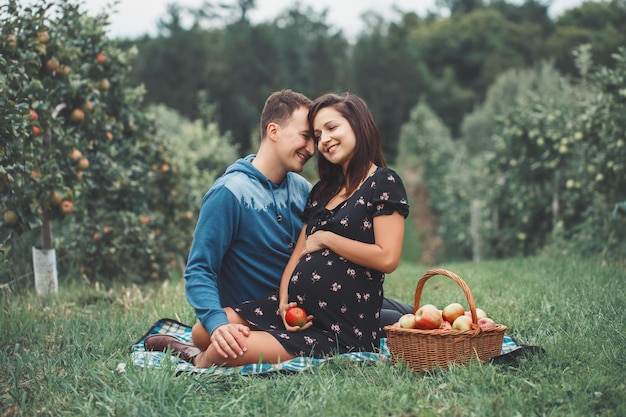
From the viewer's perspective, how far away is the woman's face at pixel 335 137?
11.8 ft

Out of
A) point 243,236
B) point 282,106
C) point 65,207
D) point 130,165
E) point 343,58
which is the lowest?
point 243,236

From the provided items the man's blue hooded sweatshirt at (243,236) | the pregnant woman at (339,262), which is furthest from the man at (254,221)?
the pregnant woman at (339,262)

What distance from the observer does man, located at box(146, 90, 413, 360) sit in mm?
3660

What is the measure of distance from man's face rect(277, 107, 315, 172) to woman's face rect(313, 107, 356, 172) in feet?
0.67

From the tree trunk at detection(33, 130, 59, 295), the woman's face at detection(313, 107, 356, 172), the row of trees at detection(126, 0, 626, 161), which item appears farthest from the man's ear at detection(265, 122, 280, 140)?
the row of trees at detection(126, 0, 626, 161)

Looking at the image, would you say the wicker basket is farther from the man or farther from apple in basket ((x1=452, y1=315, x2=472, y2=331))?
the man

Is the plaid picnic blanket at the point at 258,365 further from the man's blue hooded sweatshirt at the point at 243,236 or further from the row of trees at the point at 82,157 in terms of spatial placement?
the row of trees at the point at 82,157

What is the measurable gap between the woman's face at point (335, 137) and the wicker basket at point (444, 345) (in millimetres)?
949

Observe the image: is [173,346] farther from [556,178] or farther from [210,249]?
[556,178]

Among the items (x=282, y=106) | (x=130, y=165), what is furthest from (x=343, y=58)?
(x=282, y=106)

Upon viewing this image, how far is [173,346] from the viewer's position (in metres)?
3.76

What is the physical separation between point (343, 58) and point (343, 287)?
140 feet

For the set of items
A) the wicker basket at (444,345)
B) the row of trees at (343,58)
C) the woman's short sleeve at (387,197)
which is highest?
the row of trees at (343,58)

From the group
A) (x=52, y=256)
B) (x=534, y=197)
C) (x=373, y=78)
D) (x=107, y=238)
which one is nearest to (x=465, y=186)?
(x=534, y=197)
